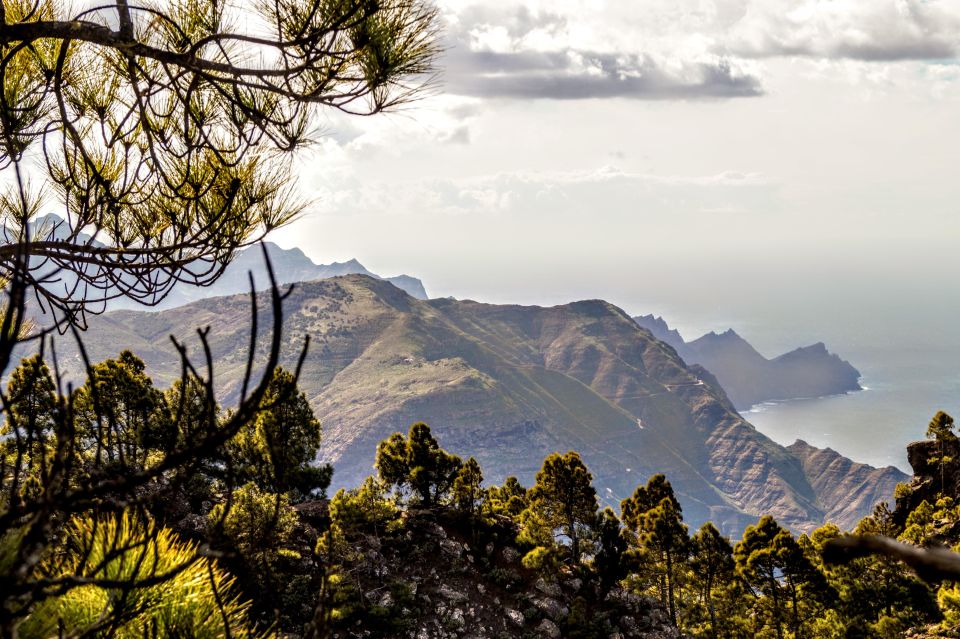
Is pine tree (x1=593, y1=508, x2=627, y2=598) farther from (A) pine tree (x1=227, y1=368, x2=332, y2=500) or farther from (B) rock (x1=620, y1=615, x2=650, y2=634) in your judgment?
(A) pine tree (x1=227, y1=368, x2=332, y2=500)

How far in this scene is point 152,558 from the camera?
3.72 metres

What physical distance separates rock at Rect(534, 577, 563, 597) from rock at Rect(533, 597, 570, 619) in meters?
0.56

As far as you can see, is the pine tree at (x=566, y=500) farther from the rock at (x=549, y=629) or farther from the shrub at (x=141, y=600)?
the shrub at (x=141, y=600)

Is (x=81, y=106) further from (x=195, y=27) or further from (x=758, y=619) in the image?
(x=758, y=619)

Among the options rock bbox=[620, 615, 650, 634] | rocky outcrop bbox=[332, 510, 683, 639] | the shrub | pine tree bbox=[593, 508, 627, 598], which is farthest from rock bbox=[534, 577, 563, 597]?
the shrub

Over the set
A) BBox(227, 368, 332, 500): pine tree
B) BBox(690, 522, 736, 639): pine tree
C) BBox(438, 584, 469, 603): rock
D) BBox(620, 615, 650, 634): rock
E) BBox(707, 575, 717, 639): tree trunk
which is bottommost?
BBox(707, 575, 717, 639): tree trunk

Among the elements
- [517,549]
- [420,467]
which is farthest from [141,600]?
[420,467]

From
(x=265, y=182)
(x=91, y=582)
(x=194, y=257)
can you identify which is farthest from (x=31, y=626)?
(x=265, y=182)

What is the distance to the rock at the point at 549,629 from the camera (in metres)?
27.2

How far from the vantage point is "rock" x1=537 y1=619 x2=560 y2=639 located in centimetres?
2722

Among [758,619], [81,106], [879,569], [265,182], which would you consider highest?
[81,106]

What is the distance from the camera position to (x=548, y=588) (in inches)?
1193

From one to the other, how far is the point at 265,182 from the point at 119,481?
19.8 feet

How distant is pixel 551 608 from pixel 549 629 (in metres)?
1.49
